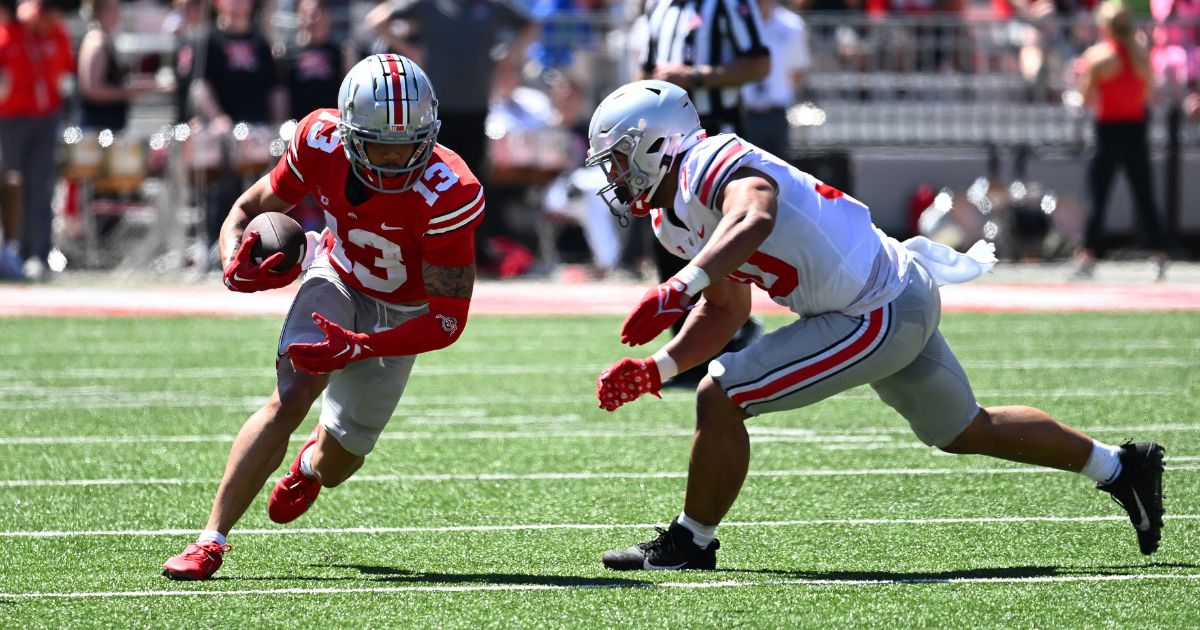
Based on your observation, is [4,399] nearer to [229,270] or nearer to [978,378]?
[229,270]

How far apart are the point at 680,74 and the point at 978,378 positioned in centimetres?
227

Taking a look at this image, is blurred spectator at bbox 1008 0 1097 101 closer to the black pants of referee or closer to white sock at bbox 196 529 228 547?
the black pants of referee

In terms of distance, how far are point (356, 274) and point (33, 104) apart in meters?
9.08

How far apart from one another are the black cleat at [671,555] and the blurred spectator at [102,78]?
33.8ft

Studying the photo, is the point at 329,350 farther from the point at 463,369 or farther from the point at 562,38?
the point at 562,38

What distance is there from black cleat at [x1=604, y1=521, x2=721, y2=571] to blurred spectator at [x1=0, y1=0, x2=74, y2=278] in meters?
9.74

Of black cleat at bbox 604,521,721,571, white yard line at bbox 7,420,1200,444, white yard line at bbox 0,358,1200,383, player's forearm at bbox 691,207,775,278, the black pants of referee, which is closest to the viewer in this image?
player's forearm at bbox 691,207,775,278

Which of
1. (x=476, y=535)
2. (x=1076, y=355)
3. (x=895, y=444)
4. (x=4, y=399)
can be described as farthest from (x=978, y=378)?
(x=4, y=399)

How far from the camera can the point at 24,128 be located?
13547 millimetres

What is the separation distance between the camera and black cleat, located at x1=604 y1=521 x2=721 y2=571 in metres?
4.92

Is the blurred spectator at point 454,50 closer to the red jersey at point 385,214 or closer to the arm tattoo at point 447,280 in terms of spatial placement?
the red jersey at point 385,214

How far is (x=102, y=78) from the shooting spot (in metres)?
14.2

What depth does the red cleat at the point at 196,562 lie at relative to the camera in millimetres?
4711

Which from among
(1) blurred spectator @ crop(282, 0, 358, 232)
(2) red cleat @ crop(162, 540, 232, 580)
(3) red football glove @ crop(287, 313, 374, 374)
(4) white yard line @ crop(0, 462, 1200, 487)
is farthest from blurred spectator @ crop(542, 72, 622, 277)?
(2) red cleat @ crop(162, 540, 232, 580)
